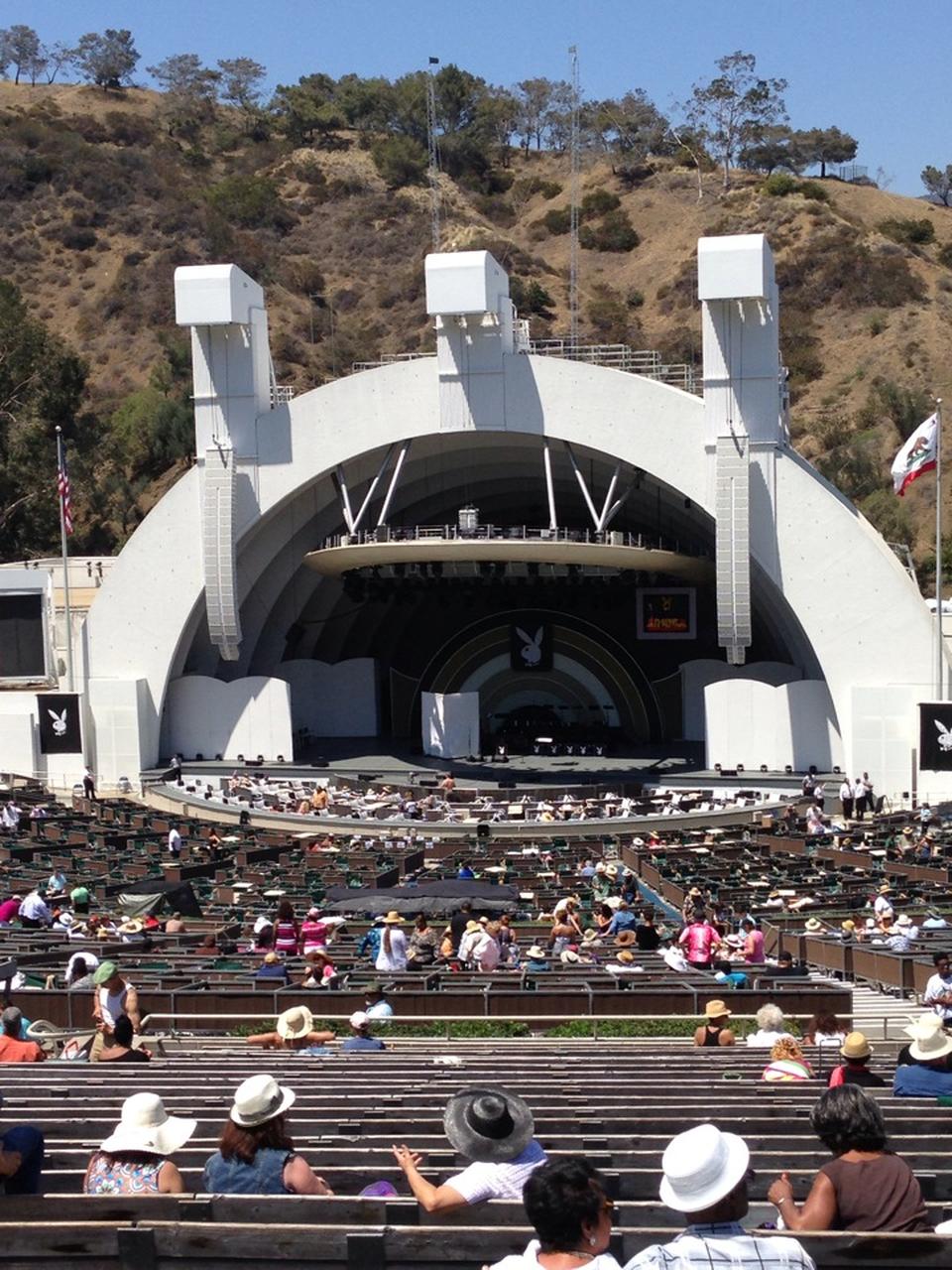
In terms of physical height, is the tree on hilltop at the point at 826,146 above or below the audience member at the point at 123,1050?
above

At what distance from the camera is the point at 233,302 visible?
4178 centimetres

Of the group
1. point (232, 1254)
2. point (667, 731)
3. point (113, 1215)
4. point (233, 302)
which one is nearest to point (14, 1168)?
point (113, 1215)

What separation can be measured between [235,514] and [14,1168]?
123 feet

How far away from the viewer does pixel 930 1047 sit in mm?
8703

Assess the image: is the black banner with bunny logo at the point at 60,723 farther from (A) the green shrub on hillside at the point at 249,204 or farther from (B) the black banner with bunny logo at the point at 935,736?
(A) the green shrub on hillside at the point at 249,204

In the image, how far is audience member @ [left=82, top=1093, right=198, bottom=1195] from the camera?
6.28 meters

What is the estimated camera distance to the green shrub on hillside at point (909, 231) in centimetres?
9644

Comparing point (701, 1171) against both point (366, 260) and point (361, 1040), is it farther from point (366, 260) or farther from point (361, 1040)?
point (366, 260)

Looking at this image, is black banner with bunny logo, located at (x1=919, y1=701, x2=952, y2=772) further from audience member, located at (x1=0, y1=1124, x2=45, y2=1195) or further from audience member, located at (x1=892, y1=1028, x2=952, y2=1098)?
audience member, located at (x1=0, y1=1124, x2=45, y2=1195)

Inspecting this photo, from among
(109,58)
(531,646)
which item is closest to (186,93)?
(109,58)

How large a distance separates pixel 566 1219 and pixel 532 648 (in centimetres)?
4574

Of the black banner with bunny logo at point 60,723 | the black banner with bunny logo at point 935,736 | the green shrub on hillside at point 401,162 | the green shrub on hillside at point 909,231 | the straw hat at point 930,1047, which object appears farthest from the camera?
the green shrub on hillside at point 401,162

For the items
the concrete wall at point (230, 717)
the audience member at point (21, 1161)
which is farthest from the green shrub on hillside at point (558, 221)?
the audience member at point (21, 1161)

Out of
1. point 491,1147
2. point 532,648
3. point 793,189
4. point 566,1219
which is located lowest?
point 491,1147
